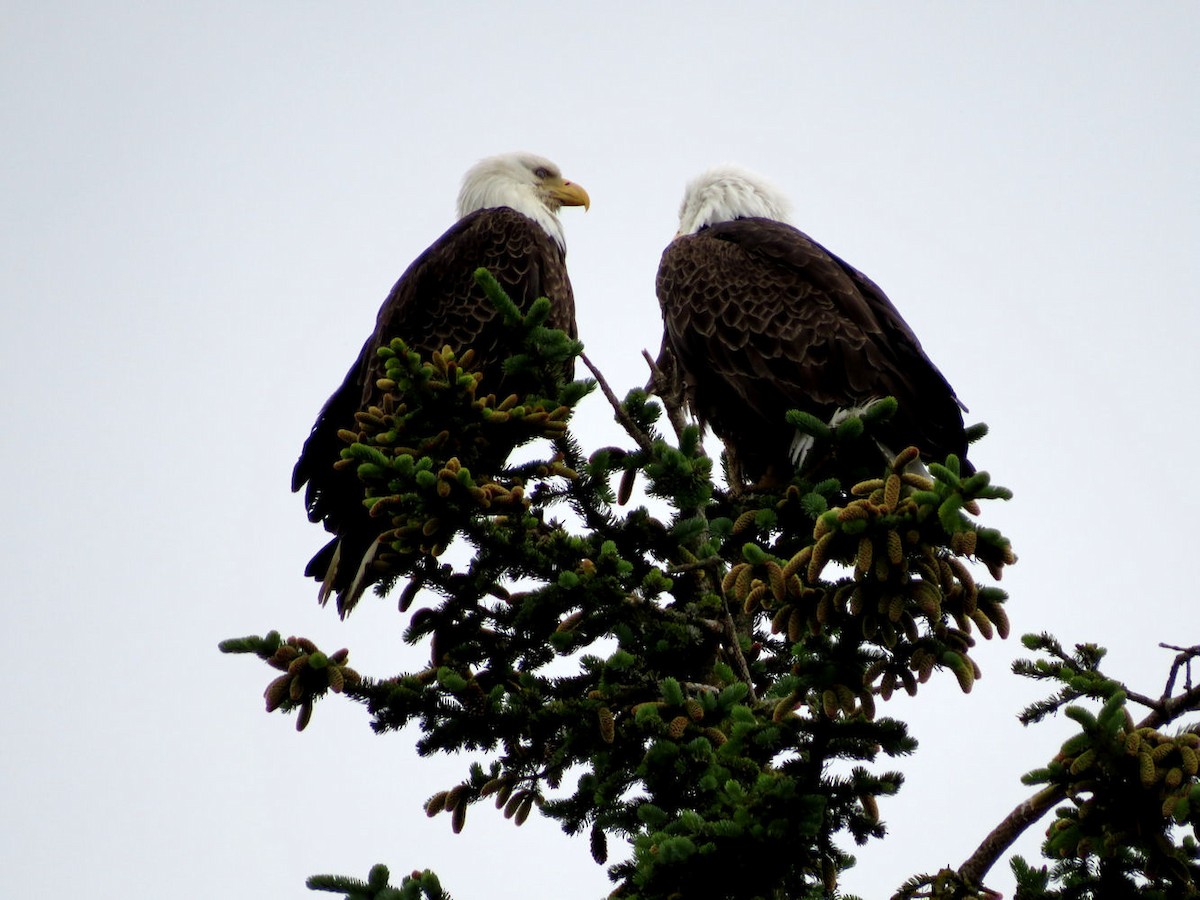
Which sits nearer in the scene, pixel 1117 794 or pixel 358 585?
pixel 1117 794

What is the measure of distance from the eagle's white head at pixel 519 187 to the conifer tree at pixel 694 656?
323cm

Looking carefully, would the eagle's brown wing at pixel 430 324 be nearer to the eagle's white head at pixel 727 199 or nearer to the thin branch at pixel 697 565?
the eagle's white head at pixel 727 199

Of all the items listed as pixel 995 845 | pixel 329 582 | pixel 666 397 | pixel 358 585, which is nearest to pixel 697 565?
pixel 995 845

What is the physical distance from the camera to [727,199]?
6848 mm

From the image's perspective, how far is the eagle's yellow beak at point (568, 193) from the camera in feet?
24.8

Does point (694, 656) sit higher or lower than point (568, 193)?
lower

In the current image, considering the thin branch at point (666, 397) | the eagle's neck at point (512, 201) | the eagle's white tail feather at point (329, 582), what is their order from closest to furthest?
the thin branch at point (666, 397)
the eagle's white tail feather at point (329, 582)
the eagle's neck at point (512, 201)

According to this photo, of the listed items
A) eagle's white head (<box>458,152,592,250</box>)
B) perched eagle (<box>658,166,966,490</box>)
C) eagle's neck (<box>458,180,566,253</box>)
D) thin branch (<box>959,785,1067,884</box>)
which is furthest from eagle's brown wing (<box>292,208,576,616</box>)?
thin branch (<box>959,785,1067,884</box>)

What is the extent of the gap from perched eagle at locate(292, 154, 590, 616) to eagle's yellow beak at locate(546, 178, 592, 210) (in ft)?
1.50

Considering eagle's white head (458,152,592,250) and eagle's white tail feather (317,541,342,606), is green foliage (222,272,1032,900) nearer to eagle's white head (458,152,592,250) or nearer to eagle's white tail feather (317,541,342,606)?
eagle's white tail feather (317,541,342,606)

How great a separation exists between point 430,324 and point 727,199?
1.77 meters

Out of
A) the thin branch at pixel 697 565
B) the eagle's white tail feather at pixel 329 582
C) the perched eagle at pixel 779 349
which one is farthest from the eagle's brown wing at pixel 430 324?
the thin branch at pixel 697 565

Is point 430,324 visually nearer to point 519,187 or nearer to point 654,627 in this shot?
point 519,187

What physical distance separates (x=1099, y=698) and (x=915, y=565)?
0.54 m
